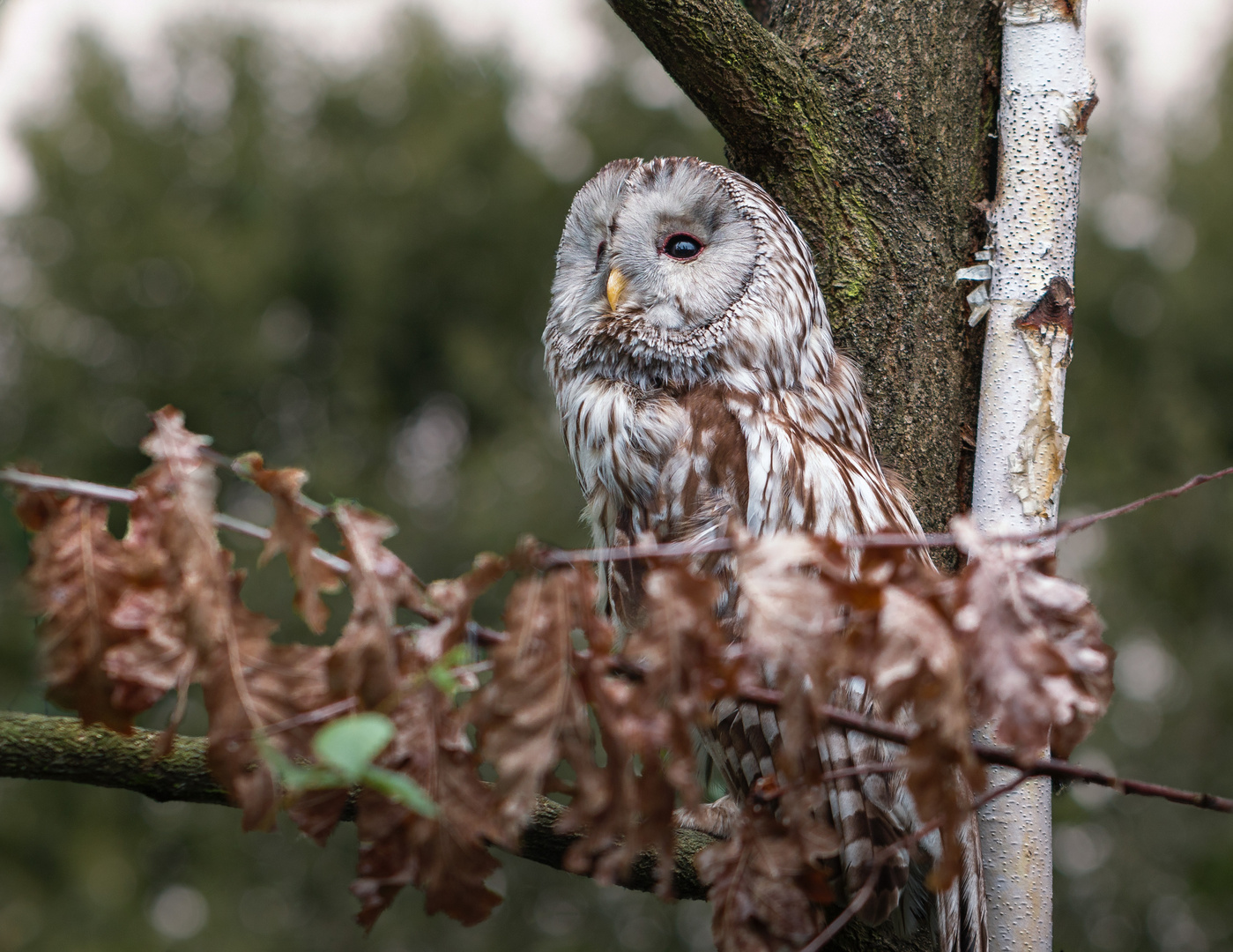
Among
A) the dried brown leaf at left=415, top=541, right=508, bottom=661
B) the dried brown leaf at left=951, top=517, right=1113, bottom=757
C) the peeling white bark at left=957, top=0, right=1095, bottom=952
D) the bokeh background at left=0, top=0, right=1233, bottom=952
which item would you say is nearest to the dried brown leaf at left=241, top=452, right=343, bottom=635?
the dried brown leaf at left=415, top=541, right=508, bottom=661

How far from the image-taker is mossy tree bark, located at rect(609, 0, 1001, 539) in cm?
213

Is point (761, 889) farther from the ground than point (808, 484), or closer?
closer

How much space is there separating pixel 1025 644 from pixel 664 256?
4.99ft

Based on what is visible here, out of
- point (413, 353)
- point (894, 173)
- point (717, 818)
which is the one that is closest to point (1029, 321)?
point (894, 173)

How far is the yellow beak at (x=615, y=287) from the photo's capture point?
2.26 meters

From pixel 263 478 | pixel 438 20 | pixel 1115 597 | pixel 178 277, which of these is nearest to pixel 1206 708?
pixel 1115 597

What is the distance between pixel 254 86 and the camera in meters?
12.8

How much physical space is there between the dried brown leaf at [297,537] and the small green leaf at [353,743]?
0.24 metres

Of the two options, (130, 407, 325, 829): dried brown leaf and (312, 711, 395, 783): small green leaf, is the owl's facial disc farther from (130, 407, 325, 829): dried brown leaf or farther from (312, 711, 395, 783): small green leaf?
(312, 711, 395, 783): small green leaf

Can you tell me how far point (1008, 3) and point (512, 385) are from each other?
942cm

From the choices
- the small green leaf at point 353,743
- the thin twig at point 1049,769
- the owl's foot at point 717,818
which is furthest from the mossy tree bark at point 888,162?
the small green leaf at point 353,743

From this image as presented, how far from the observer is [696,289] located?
2.24 metres

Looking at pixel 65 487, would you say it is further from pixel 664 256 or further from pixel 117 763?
pixel 664 256

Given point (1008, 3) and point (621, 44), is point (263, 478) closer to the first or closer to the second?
point (1008, 3)
